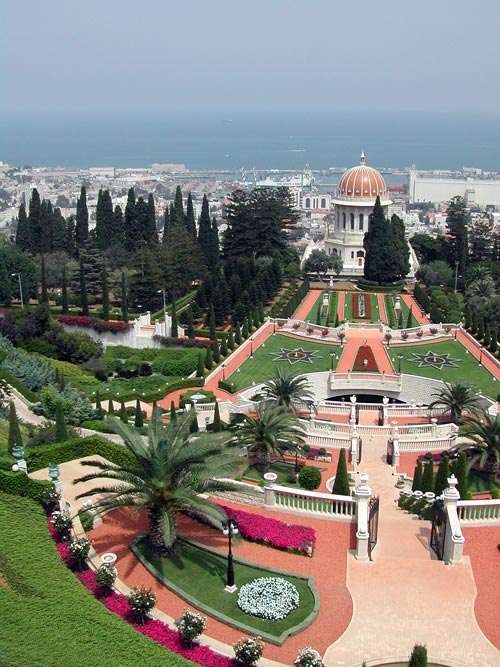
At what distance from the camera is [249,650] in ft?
55.2

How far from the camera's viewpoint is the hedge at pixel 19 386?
135 feet

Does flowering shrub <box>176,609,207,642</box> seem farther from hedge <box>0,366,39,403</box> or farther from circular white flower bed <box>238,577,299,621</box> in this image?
hedge <box>0,366,39,403</box>

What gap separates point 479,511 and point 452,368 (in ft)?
96.3

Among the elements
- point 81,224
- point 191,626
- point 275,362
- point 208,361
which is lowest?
point 275,362

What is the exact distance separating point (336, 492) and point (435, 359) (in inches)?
1083

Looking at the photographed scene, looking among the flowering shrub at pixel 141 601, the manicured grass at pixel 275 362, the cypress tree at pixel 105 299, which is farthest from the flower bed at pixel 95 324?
the flowering shrub at pixel 141 601

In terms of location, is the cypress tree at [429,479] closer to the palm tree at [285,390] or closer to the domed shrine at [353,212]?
the palm tree at [285,390]

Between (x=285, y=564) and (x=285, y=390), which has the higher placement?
(x=285, y=564)

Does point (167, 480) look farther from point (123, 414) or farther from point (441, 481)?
point (123, 414)

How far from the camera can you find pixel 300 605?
779 inches

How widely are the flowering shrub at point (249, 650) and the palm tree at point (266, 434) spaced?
14.4m

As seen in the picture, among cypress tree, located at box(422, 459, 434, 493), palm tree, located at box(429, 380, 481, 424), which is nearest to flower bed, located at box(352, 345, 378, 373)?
palm tree, located at box(429, 380, 481, 424)

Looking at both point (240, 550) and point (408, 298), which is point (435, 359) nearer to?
point (408, 298)

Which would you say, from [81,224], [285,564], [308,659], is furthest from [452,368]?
[81,224]
